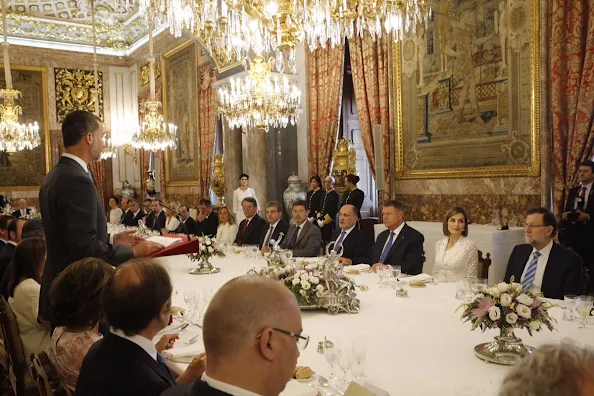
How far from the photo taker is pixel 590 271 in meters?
5.46

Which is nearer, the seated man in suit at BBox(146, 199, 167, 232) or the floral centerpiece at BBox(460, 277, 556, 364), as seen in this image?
the floral centerpiece at BBox(460, 277, 556, 364)

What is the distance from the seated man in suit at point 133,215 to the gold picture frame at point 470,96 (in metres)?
6.37

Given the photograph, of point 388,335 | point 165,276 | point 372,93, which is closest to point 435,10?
point 372,93

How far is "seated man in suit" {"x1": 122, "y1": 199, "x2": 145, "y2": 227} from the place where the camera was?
1177cm

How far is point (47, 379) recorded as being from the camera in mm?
1710

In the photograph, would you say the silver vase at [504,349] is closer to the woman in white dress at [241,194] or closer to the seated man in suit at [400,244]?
the seated man in suit at [400,244]

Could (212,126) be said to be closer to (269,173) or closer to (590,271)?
(269,173)

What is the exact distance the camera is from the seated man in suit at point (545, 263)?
3494mm

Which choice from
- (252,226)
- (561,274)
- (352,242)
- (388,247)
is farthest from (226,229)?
(561,274)

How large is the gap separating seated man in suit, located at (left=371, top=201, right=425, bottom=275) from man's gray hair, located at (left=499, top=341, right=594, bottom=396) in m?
3.73

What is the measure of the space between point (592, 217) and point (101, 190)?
1408 cm

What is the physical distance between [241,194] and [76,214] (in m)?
7.36

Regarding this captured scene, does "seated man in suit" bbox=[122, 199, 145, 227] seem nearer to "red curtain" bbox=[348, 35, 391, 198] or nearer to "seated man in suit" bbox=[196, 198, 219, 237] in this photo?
"seated man in suit" bbox=[196, 198, 219, 237]

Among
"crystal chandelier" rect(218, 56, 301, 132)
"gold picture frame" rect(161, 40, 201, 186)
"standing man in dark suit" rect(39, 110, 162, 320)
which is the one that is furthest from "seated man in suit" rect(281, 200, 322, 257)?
"gold picture frame" rect(161, 40, 201, 186)
